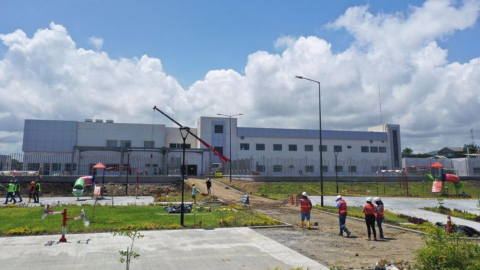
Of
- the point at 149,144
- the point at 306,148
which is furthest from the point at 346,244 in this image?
the point at 306,148

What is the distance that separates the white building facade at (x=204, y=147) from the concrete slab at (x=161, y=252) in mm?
34802

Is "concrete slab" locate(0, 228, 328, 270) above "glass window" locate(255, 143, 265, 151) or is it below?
below

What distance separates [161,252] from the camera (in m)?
10.1

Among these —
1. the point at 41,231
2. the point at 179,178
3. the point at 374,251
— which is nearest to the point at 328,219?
the point at 374,251

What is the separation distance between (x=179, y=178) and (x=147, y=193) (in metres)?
5.82

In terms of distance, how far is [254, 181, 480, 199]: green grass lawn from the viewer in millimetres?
37469

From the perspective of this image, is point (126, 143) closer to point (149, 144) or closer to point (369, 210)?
point (149, 144)

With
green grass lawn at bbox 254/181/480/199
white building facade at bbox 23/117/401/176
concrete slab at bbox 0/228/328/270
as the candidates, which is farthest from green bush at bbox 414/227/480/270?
white building facade at bbox 23/117/401/176

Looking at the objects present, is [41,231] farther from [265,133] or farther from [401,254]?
[265,133]

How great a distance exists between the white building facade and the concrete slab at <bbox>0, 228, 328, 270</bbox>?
114 feet

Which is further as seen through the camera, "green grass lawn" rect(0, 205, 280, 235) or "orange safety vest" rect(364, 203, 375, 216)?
"green grass lawn" rect(0, 205, 280, 235)

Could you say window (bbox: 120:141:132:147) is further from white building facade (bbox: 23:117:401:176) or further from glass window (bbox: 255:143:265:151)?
glass window (bbox: 255:143:265:151)

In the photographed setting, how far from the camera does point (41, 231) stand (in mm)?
12953

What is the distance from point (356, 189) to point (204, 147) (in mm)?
28458
